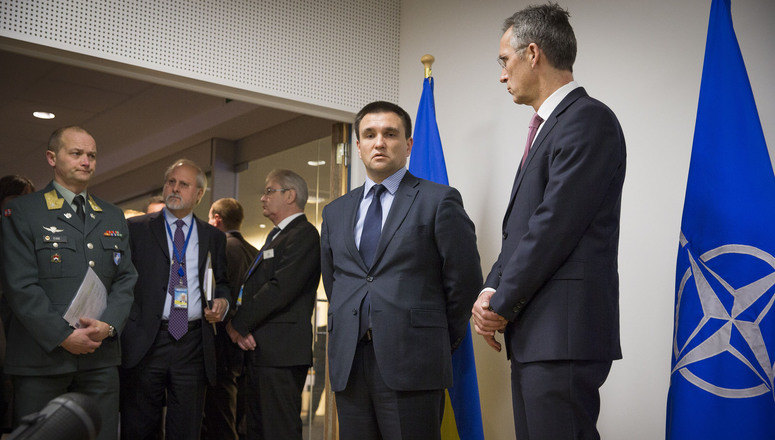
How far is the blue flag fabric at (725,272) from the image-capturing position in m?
2.33

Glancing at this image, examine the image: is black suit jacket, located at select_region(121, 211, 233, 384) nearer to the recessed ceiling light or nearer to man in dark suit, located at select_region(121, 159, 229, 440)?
man in dark suit, located at select_region(121, 159, 229, 440)

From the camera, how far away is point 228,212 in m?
5.27

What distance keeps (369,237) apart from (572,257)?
1.03 m

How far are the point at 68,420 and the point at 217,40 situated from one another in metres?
3.46

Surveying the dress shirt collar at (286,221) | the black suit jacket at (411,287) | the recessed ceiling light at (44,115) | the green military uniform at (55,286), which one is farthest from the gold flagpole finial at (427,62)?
the recessed ceiling light at (44,115)

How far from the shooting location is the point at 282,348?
12.4 ft

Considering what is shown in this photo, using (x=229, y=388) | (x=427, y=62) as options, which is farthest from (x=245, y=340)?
(x=427, y=62)

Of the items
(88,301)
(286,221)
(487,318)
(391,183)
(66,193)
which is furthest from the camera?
(286,221)

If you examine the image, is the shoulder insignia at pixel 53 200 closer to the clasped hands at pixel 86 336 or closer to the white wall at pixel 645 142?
the clasped hands at pixel 86 336

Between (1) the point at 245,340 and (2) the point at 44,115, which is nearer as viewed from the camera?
(1) the point at 245,340

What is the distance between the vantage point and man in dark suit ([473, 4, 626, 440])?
197 cm

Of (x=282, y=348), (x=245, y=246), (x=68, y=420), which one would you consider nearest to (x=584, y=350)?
(x=68, y=420)

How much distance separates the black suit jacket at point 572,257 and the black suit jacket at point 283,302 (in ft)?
6.18

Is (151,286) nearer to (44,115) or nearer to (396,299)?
(396,299)
